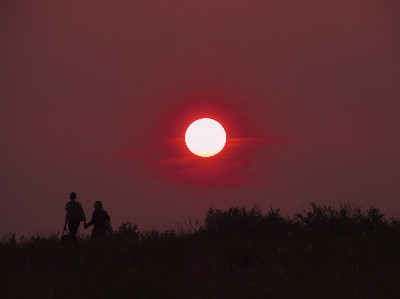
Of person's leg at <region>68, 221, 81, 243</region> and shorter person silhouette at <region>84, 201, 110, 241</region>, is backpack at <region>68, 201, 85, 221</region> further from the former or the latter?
shorter person silhouette at <region>84, 201, 110, 241</region>

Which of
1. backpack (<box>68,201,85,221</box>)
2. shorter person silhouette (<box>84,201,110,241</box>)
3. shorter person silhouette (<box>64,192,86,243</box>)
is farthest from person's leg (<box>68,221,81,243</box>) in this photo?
shorter person silhouette (<box>84,201,110,241</box>)

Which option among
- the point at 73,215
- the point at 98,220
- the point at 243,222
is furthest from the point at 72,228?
the point at 243,222

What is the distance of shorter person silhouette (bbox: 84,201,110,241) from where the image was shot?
18391 mm

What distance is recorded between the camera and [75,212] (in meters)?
18.3

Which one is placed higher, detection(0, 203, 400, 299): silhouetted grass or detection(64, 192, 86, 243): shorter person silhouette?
detection(64, 192, 86, 243): shorter person silhouette

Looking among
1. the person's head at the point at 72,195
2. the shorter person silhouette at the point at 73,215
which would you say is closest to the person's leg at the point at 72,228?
the shorter person silhouette at the point at 73,215

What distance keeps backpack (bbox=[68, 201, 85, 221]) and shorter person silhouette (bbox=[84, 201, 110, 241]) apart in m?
0.34

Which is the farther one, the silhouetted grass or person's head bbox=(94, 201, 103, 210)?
person's head bbox=(94, 201, 103, 210)

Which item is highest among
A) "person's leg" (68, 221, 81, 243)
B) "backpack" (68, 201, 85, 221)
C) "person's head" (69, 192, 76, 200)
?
"person's head" (69, 192, 76, 200)

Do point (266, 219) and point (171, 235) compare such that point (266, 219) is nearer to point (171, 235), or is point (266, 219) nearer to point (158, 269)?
point (171, 235)

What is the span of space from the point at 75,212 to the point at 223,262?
23.0ft

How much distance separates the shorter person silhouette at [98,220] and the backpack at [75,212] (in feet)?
1.12

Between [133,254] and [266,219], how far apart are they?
21.8 ft

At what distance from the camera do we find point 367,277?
32.9 ft
